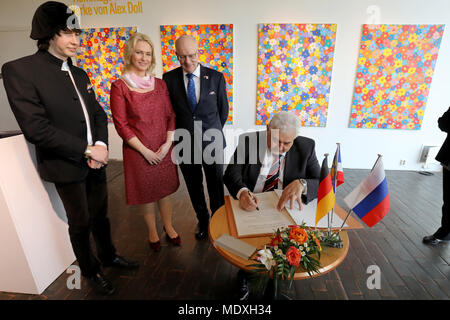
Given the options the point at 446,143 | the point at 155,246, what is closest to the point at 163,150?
the point at 155,246

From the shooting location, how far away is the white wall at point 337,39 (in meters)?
3.82

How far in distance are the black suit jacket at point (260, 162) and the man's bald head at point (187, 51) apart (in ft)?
2.52

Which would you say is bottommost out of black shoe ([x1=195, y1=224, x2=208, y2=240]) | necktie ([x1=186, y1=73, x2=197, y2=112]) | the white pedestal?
black shoe ([x1=195, y1=224, x2=208, y2=240])

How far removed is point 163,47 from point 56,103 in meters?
3.23

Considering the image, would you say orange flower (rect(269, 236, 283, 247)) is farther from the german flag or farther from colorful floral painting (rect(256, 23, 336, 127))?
colorful floral painting (rect(256, 23, 336, 127))

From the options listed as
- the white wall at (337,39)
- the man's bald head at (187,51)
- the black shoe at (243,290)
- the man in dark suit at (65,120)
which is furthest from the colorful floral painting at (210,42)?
the black shoe at (243,290)

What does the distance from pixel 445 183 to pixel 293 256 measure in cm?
216

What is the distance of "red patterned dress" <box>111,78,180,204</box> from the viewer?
73.4 inches

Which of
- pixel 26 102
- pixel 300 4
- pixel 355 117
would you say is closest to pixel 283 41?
pixel 300 4

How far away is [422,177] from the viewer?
413 centimetres

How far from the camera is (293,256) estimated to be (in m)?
1.04

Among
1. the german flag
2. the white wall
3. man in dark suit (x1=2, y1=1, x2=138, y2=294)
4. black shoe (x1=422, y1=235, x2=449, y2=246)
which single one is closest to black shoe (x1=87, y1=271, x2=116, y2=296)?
man in dark suit (x1=2, y1=1, x2=138, y2=294)

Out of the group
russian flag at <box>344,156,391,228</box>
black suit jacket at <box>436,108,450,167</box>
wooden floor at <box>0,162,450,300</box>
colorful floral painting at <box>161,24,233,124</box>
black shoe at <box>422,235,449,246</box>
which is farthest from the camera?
colorful floral painting at <box>161,24,233,124</box>

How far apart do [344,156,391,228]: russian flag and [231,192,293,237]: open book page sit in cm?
34
